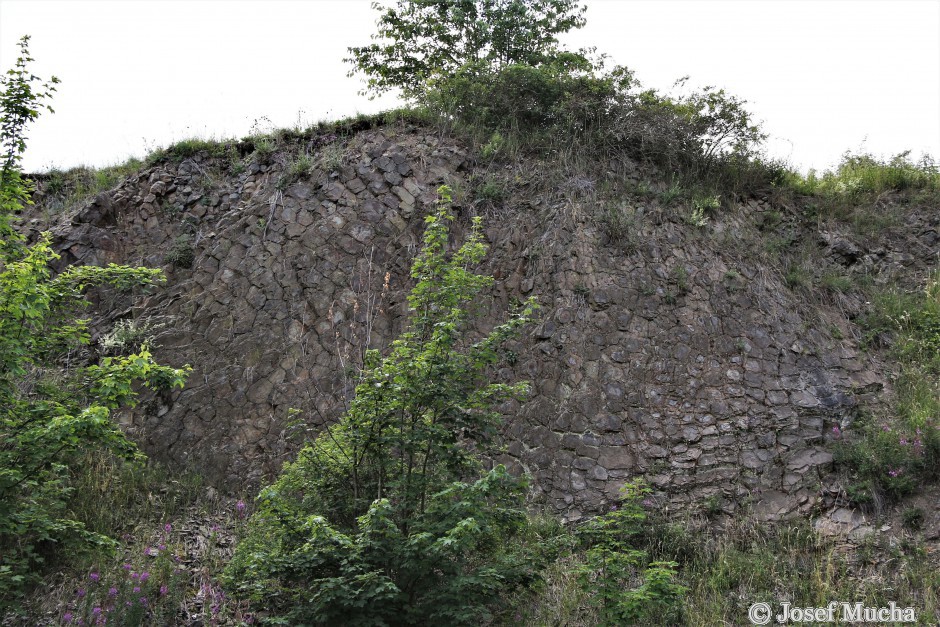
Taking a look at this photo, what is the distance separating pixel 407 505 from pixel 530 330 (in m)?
4.48

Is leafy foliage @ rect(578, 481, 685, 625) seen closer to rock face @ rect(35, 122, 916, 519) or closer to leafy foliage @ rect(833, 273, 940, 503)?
rock face @ rect(35, 122, 916, 519)

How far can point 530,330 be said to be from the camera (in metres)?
9.50

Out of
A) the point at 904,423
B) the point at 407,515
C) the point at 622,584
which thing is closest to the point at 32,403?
the point at 407,515

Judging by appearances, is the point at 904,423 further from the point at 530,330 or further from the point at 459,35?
the point at 459,35

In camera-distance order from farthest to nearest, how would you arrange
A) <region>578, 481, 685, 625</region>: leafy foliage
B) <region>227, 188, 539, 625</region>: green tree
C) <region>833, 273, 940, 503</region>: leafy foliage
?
<region>833, 273, 940, 503</region>: leafy foliage < <region>578, 481, 685, 625</region>: leafy foliage < <region>227, 188, 539, 625</region>: green tree

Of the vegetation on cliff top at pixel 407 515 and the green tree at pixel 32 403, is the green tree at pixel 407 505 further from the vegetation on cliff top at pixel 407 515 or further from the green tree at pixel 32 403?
the green tree at pixel 32 403

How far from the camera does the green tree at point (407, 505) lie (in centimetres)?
495

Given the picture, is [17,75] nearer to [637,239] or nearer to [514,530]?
[514,530]

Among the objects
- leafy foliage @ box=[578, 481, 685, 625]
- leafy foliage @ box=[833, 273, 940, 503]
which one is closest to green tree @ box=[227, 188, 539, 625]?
leafy foliage @ box=[578, 481, 685, 625]

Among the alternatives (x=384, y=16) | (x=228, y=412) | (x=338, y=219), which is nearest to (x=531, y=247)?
(x=338, y=219)

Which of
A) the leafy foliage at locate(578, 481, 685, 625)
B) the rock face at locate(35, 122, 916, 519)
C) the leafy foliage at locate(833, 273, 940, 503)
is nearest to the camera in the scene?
the leafy foliage at locate(578, 481, 685, 625)

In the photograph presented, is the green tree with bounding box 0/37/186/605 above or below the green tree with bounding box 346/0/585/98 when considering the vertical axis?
below

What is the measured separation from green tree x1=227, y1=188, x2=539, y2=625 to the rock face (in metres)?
2.72

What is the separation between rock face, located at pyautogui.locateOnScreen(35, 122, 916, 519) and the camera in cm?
861
